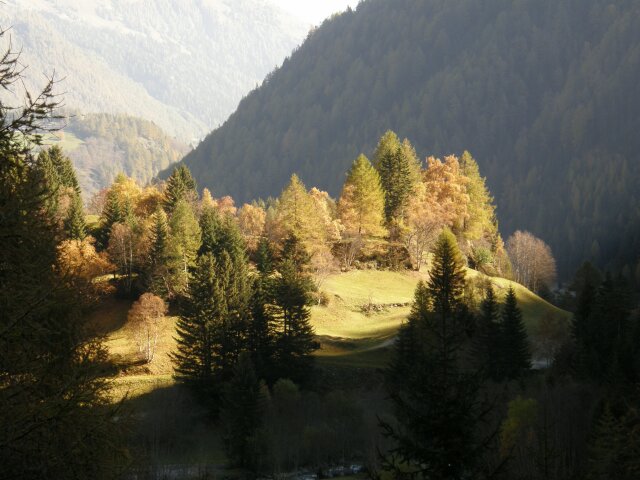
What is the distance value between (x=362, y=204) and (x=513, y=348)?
27902 millimetres

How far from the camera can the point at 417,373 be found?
15.2m

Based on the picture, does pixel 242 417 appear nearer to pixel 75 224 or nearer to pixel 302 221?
→ pixel 302 221

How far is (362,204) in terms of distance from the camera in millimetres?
77375

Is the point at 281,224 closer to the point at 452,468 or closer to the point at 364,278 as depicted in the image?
the point at 364,278

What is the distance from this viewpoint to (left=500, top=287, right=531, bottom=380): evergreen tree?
5548cm

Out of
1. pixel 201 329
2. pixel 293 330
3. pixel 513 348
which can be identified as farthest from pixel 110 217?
pixel 513 348

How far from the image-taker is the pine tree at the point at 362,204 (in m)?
77.4

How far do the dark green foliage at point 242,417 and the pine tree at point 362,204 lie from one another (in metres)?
37.4

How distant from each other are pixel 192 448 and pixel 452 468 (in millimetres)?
34902

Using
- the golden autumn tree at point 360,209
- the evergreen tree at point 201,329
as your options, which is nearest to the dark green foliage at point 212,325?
the evergreen tree at point 201,329

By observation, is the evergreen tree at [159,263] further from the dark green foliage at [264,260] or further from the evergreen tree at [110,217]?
the evergreen tree at [110,217]

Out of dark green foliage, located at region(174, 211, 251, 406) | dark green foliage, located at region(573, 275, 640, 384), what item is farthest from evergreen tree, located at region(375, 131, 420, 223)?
dark green foliage, located at region(174, 211, 251, 406)

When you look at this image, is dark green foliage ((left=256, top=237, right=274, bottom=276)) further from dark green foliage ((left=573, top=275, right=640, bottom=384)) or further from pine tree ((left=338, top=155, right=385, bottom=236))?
dark green foliage ((left=573, top=275, right=640, bottom=384))

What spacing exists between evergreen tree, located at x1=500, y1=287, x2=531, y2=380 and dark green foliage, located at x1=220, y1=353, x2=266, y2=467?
23925mm
